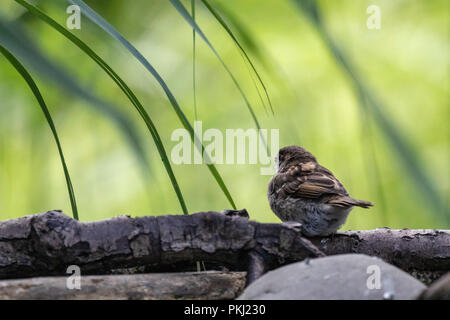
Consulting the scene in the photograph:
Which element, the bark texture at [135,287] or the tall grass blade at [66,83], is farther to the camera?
the tall grass blade at [66,83]

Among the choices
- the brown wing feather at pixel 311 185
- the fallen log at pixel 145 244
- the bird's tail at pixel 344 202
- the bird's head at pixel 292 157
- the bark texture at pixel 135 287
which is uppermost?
the bird's head at pixel 292 157

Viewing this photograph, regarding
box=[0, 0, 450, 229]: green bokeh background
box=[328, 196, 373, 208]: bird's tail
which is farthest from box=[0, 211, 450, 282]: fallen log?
box=[0, 0, 450, 229]: green bokeh background

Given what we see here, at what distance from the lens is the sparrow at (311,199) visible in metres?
2.20

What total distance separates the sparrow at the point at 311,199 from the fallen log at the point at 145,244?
2.00 feet

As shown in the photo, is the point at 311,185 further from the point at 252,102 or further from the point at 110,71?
the point at 252,102

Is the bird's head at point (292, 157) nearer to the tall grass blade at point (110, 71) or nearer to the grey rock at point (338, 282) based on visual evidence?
the grey rock at point (338, 282)

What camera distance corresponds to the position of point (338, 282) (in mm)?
1161

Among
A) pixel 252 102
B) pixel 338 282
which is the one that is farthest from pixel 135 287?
pixel 252 102

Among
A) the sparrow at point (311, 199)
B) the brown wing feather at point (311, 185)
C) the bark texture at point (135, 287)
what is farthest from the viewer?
the brown wing feather at point (311, 185)

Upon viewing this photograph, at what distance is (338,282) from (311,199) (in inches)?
48.0

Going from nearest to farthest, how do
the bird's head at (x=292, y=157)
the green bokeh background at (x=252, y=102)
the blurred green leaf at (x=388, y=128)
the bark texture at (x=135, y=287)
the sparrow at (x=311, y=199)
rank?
the blurred green leaf at (x=388, y=128)
the bark texture at (x=135, y=287)
the sparrow at (x=311, y=199)
the bird's head at (x=292, y=157)
the green bokeh background at (x=252, y=102)

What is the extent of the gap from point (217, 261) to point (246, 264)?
0.08 metres

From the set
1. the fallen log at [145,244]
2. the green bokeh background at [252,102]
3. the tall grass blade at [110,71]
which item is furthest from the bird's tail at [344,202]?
the green bokeh background at [252,102]

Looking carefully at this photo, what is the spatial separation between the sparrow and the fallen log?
0.61m
